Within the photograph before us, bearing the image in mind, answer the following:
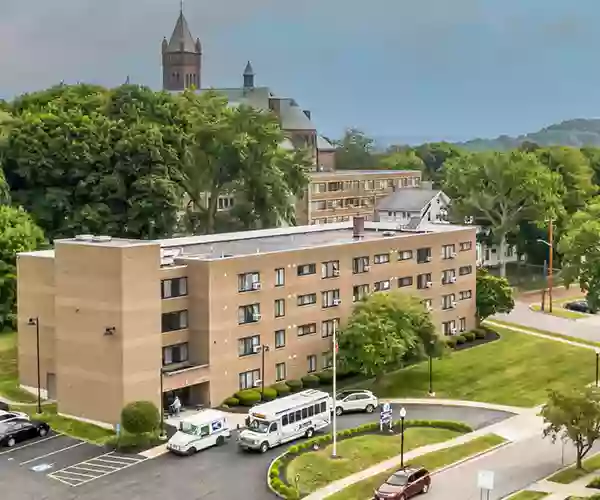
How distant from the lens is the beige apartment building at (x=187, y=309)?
51469 millimetres

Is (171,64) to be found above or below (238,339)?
above

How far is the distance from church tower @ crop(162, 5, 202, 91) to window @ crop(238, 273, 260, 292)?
456 feet

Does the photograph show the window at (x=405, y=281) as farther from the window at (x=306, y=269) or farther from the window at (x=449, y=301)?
the window at (x=306, y=269)

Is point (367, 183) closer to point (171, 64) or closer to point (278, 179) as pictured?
point (278, 179)

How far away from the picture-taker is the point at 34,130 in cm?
8569

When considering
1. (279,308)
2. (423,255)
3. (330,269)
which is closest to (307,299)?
(279,308)

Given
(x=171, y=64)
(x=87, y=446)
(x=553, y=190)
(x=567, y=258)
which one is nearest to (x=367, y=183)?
(x=553, y=190)

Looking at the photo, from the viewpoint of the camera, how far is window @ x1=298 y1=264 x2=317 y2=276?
199 feet

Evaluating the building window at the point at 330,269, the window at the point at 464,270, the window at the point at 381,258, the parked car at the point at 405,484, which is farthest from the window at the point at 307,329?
the parked car at the point at 405,484

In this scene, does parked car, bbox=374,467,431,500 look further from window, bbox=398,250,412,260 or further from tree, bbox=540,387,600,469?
window, bbox=398,250,412,260

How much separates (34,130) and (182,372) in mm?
40451

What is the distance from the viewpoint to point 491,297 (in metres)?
75.3

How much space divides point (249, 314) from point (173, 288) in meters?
5.27

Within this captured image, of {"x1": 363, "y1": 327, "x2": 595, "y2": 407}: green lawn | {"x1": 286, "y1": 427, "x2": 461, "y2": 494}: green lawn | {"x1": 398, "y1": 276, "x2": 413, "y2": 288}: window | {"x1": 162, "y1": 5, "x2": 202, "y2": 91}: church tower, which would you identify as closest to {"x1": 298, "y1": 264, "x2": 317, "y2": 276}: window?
{"x1": 363, "y1": 327, "x2": 595, "y2": 407}: green lawn
